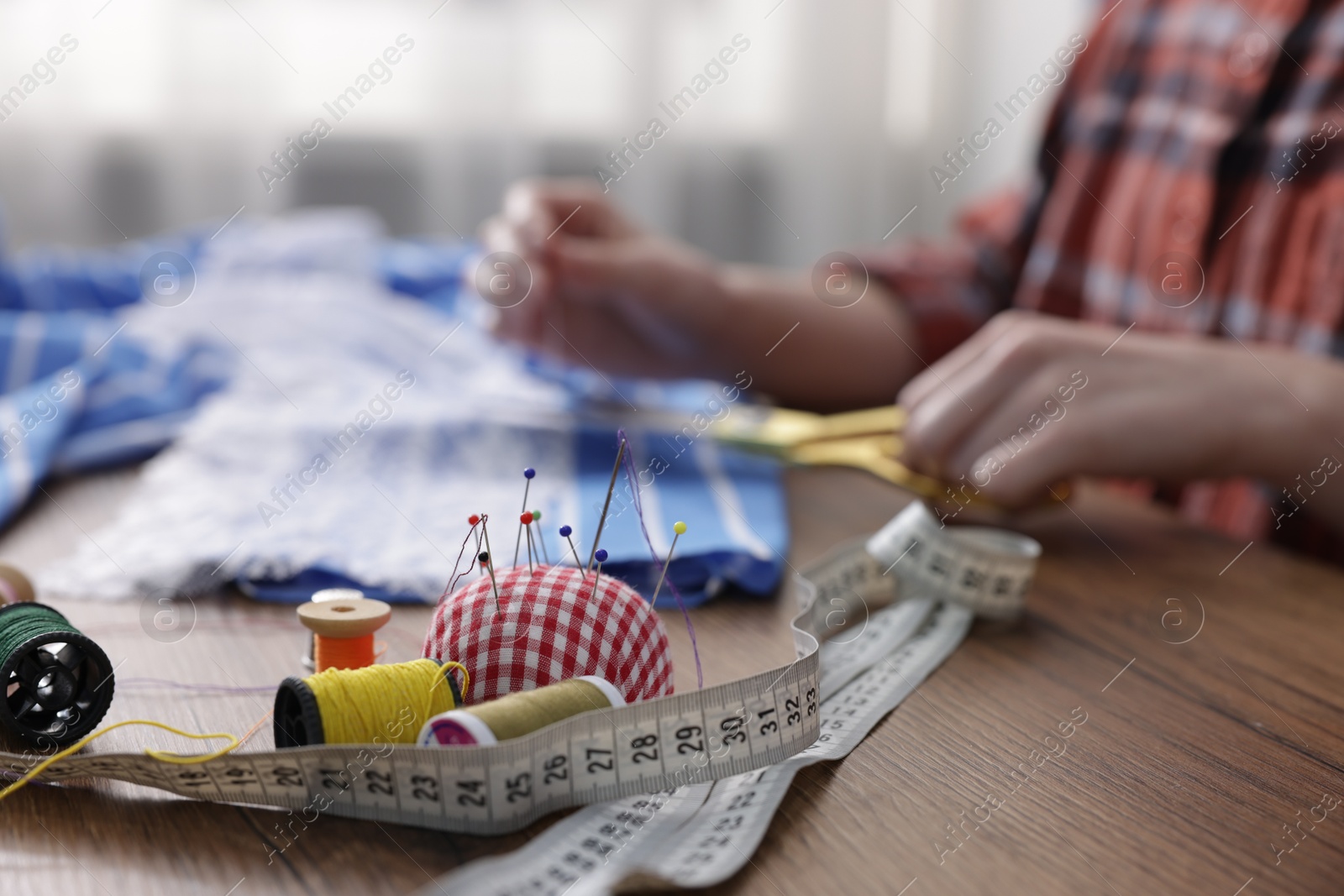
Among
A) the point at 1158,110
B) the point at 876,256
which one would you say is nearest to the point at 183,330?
the point at 876,256

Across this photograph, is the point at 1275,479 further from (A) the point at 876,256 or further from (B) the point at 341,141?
(B) the point at 341,141

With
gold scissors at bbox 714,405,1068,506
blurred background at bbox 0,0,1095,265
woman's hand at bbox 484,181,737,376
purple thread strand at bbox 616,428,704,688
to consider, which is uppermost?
blurred background at bbox 0,0,1095,265

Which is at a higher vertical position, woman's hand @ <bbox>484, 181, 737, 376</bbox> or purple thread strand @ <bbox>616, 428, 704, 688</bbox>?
woman's hand @ <bbox>484, 181, 737, 376</bbox>

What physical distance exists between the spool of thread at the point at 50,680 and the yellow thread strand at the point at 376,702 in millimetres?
143

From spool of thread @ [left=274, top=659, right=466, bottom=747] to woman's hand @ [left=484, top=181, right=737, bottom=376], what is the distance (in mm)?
893

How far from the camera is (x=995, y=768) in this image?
2.04ft

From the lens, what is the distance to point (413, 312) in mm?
1673

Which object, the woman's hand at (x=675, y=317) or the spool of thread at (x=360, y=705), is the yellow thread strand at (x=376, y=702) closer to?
the spool of thread at (x=360, y=705)

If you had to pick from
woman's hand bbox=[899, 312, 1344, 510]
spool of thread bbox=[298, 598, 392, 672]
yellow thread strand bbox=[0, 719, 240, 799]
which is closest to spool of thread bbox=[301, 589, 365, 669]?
spool of thread bbox=[298, 598, 392, 672]

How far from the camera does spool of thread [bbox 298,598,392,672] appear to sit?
66 cm

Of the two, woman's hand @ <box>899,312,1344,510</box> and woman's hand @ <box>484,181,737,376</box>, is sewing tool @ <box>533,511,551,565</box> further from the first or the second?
woman's hand @ <box>484,181,737,376</box>

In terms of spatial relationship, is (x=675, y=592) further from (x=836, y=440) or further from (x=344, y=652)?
(x=836, y=440)

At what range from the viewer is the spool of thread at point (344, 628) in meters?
0.66

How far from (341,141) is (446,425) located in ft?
6.29
